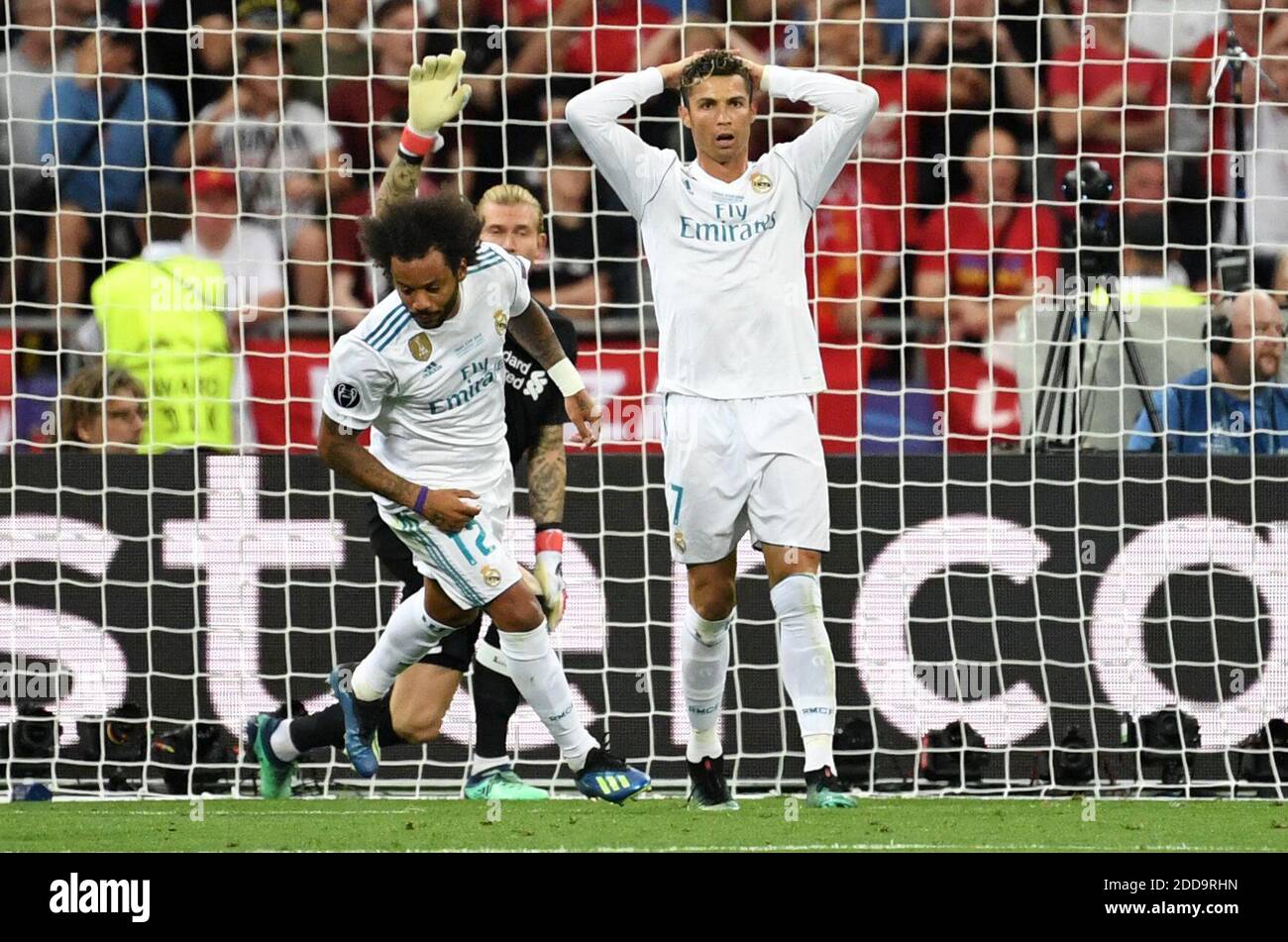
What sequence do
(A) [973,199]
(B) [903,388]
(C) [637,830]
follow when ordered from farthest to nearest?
(A) [973,199]
(B) [903,388]
(C) [637,830]

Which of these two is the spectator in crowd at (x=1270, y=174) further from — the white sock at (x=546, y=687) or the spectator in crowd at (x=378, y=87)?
the white sock at (x=546, y=687)

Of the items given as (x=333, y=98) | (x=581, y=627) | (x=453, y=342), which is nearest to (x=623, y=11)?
(x=333, y=98)

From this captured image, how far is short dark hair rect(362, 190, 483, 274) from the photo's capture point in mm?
6082

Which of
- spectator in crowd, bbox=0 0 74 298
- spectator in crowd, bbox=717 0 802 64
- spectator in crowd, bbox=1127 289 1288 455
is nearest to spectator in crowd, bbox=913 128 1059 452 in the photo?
spectator in crowd, bbox=1127 289 1288 455

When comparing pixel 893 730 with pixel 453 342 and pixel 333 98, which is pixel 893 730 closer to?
pixel 453 342

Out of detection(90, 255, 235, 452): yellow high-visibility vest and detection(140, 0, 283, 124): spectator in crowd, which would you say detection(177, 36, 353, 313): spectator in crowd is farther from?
detection(90, 255, 235, 452): yellow high-visibility vest

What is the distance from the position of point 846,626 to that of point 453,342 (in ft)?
7.20

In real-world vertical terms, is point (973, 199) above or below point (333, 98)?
below

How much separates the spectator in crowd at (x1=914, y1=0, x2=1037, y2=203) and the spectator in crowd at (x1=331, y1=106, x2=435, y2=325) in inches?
95.1

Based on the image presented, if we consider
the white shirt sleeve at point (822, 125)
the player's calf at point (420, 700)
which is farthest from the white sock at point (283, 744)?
the white shirt sleeve at point (822, 125)

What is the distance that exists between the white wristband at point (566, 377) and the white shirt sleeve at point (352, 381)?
2.03 feet

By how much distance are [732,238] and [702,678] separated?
1368 mm

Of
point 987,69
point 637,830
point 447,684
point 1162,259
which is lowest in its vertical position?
point 637,830

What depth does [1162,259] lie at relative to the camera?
32.2 ft
